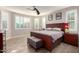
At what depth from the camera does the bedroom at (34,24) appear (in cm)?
190

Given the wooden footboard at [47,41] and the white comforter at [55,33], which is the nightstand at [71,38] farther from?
the wooden footboard at [47,41]

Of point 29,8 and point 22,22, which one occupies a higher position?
point 29,8

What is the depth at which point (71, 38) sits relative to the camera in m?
2.02

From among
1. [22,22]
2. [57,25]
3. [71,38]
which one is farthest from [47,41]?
[22,22]

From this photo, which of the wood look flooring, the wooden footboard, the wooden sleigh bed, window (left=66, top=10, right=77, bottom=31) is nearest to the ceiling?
window (left=66, top=10, right=77, bottom=31)

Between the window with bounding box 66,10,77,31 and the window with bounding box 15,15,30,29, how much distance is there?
33.5 inches

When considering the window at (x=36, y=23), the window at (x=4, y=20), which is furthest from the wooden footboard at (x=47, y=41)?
the window at (x=4, y=20)

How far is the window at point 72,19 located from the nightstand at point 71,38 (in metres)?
0.13

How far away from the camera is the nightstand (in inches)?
77.0

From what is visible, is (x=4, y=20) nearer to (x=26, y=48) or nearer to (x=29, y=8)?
(x=29, y=8)

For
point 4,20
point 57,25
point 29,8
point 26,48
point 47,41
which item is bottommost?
point 26,48

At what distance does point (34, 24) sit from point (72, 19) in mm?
→ 799

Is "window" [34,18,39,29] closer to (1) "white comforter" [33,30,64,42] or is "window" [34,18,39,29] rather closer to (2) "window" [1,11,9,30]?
(1) "white comforter" [33,30,64,42]
